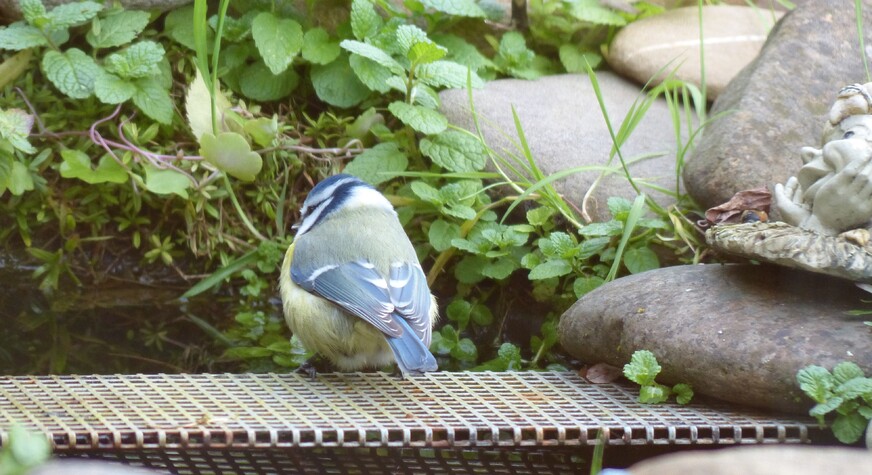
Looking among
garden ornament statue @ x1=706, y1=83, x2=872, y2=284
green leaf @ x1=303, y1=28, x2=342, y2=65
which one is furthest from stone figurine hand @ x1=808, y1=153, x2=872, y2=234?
green leaf @ x1=303, y1=28, x2=342, y2=65

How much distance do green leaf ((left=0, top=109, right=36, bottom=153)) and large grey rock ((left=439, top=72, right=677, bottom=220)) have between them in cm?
174

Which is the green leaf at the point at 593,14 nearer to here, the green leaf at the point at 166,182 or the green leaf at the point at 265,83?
the green leaf at the point at 265,83

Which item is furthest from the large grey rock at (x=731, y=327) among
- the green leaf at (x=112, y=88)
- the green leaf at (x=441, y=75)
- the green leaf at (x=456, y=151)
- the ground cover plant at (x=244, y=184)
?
the green leaf at (x=112, y=88)

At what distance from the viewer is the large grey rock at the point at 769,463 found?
185 centimetres

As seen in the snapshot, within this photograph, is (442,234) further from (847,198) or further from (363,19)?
(847,198)

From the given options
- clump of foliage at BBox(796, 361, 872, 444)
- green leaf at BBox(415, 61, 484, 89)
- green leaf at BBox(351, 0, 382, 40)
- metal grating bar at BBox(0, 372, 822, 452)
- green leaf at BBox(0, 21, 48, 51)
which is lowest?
metal grating bar at BBox(0, 372, 822, 452)

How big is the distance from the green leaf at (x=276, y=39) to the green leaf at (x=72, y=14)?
0.67 metres

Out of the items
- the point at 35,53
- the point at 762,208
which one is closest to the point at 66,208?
the point at 35,53

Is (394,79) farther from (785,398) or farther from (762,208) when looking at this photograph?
(785,398)

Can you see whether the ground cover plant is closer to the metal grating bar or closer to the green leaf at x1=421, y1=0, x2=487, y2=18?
the green leaf at x1=421, y1=0, x2=487, y2=18

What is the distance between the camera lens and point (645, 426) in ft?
9.74

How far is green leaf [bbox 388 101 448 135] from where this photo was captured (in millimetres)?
4340

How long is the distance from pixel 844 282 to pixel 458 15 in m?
2.41

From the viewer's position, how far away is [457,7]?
15.8ft
